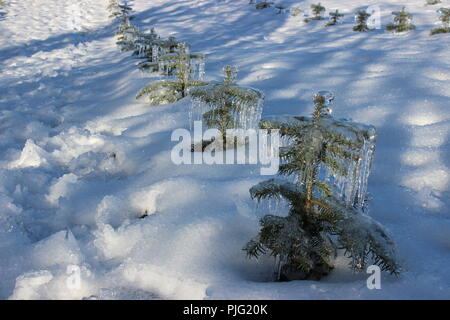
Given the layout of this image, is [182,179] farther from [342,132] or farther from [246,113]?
[342,132]

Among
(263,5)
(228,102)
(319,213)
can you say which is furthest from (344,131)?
(263,5)

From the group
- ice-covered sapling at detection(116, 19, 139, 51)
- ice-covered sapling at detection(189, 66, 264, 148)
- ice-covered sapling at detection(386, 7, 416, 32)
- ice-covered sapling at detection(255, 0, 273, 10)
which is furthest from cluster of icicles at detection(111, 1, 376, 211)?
ice-covered sapling at detection(255, 0, 273, 10)

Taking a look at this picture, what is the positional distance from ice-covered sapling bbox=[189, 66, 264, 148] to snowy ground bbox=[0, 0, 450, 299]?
1.92 feet

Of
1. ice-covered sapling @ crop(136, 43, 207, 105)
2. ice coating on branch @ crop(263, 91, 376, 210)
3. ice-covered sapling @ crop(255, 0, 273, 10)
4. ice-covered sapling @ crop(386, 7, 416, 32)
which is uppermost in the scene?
ice-covered sapling @ crop(255, 0, 273, 10)

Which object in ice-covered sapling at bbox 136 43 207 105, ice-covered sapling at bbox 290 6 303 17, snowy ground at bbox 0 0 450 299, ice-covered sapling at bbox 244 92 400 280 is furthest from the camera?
ice-covered sapling at bbox 290 6 303 17

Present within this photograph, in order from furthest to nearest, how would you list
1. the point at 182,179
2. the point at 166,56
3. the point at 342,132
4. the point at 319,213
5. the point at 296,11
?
the point at 296,11 → the point at 166,56 → the point at 182,179 → the point at 319,213 → the point at 342,132

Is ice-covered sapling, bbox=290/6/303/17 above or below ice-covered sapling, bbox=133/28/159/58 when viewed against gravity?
above

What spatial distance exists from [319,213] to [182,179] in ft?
4.78

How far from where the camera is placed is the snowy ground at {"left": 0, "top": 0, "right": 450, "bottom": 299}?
225 cm

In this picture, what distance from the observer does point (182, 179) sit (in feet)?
10.8

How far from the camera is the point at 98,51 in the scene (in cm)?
1112

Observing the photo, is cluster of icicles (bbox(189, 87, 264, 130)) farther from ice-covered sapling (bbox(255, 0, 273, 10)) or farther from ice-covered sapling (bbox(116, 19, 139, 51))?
ice-covered sapling (bbox(255, 0, 273, 10))

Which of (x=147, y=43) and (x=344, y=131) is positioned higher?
(x=147, y=43)

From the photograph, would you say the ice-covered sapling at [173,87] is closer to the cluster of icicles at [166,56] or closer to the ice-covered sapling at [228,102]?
the cluster of icicles at [166,56]
